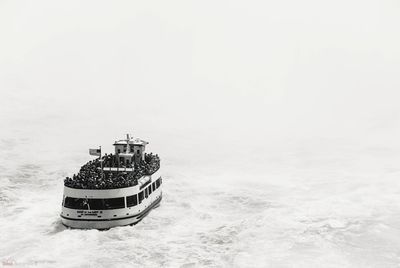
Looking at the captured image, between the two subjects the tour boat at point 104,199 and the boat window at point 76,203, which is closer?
the tour boat at point 104,199

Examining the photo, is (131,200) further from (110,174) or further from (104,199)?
(110,174)

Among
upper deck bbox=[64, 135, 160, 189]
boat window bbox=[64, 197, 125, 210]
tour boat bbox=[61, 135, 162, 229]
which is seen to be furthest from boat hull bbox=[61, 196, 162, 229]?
upper deck bbox=[64, 135, 160, 189]

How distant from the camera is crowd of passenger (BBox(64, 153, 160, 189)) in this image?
164ft

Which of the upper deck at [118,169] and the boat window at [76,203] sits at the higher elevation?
the upper deck at [118,169]

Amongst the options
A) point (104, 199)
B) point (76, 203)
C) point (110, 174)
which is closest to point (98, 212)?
point (104, 199)

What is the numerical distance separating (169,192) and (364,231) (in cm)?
3001

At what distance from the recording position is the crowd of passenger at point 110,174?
164 feet

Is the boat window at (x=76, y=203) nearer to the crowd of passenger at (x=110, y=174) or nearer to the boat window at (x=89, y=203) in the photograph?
the boat window at (x=89, y=203)

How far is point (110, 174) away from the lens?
5459 cm


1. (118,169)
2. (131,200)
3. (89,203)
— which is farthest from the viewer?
(118,169)

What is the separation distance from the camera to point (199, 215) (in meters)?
59.8

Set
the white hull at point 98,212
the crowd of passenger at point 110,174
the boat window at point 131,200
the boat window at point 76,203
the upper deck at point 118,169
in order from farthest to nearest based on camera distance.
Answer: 1. the boat window at point 131,200
2. the upper deck at point 118,169
3. the crowd of passenger at point 110,174
4. the boat window at point 76,203
5. the white hull at point 98,212

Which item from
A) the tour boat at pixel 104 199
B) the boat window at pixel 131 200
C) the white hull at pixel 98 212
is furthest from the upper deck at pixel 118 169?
the boat window at pixel 131 200

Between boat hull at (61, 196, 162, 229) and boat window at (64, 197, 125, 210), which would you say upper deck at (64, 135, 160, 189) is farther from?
boat hull at (61, 196, 162, 229)
